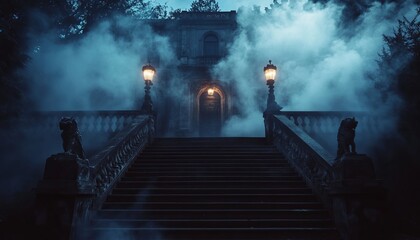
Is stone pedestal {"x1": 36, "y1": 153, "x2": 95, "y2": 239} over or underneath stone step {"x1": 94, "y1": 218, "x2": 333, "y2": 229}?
over

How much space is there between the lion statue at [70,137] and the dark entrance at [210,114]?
13.0 m

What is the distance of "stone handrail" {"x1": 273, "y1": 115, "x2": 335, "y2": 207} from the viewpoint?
19.9ft

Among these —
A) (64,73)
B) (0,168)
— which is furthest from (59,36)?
(0,168)

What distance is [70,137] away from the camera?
551 cm

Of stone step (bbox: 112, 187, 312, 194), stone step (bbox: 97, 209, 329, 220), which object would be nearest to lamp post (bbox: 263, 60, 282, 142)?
stone step (bbox: 112, 187, 312, 194)

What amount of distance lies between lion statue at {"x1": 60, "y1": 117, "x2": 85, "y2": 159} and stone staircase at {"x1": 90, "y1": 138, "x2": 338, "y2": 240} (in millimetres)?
1238

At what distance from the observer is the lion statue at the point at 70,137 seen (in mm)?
5430

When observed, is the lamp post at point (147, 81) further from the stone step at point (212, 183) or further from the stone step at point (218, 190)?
the stone step at point (218, 190)

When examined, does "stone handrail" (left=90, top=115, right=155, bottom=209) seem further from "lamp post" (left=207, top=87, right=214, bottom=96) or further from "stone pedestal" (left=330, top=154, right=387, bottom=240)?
"lamp post" (left=207, top=87, right=214, bottom=96)

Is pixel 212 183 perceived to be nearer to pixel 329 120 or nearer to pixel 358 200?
pixel 358 200

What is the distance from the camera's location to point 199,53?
20000 millimetres

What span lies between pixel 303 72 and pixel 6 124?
49.7 ft

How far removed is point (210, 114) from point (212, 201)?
12569 millimetres

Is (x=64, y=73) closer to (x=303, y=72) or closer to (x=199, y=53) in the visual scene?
(x=199, y=53)
